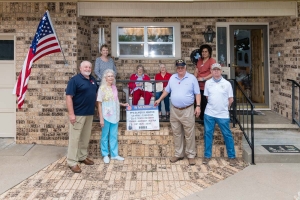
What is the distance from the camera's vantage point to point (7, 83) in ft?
21.9

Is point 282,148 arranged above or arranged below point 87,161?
above

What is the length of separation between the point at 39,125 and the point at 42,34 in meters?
1.99

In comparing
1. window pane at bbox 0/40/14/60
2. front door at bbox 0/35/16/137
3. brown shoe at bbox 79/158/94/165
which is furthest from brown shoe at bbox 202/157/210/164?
window pane at bbox 0/40/14/60

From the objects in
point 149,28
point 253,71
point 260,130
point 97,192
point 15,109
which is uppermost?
point 149,28

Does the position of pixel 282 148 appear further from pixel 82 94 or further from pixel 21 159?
pixel 21 159

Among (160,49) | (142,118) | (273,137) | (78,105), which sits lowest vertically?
(273,137)

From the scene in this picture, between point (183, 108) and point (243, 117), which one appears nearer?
point (183, 108)

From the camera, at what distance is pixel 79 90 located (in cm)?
470

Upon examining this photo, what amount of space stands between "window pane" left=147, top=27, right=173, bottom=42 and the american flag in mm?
2991

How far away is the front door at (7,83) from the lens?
6.66 m

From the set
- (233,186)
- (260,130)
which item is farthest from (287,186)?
(260,130)

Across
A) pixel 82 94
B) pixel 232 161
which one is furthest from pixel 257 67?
pixel 82 94

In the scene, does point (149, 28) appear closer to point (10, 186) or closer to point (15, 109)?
point (15, 109)

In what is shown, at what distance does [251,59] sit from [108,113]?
4946 millimetres
